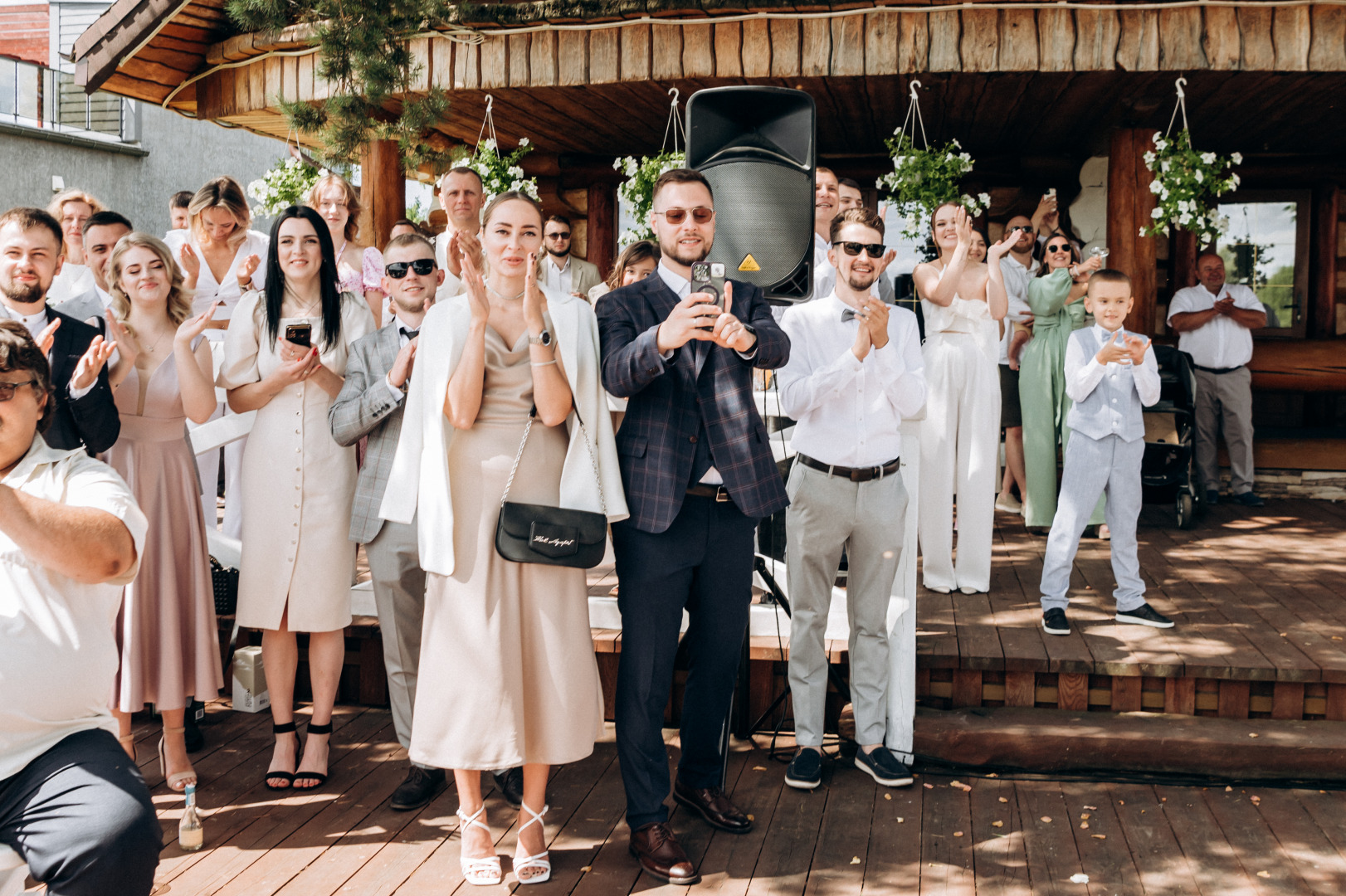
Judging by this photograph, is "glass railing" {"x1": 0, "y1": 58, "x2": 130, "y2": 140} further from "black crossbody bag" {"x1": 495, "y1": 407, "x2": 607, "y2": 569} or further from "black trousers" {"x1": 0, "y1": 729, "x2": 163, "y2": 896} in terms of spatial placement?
"black trousers" {"x1": 0, "y1": 729, "x2": 163, "y2": 896}

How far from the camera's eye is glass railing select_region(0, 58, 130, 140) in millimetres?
15250

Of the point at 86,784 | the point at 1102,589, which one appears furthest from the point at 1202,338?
the point at 86,784

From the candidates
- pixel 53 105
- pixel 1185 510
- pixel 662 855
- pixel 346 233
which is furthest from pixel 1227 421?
pixel 53 105

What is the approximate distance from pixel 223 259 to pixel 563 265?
2779 millimetres

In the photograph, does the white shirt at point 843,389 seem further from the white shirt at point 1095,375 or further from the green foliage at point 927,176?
the green foliage at point 927,176

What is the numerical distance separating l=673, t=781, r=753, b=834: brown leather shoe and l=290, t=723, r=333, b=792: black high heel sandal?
121 cm

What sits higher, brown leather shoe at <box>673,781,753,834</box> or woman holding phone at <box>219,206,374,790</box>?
woman holding phone at <box>219,206,374,790</box>

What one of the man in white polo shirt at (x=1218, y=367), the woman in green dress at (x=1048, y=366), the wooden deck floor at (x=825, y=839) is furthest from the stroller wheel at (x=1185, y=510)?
the wooden deck floor at (x=825, y=839)

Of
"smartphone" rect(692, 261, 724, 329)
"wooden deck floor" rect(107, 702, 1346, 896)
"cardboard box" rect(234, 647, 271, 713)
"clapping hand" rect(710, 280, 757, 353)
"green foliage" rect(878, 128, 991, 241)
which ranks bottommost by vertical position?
"wooden deck floor" rect(107, 702, 1346, 896)

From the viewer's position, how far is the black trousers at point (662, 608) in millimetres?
3037

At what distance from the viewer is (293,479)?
11.6 feet

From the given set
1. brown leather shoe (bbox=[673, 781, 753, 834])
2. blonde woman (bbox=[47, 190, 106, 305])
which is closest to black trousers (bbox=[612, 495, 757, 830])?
brown leather shoe (bbox=[673, 781, 753, 834])

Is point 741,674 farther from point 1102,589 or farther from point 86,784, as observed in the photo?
point 86,784

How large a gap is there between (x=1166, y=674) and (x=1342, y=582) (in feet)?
6.37
